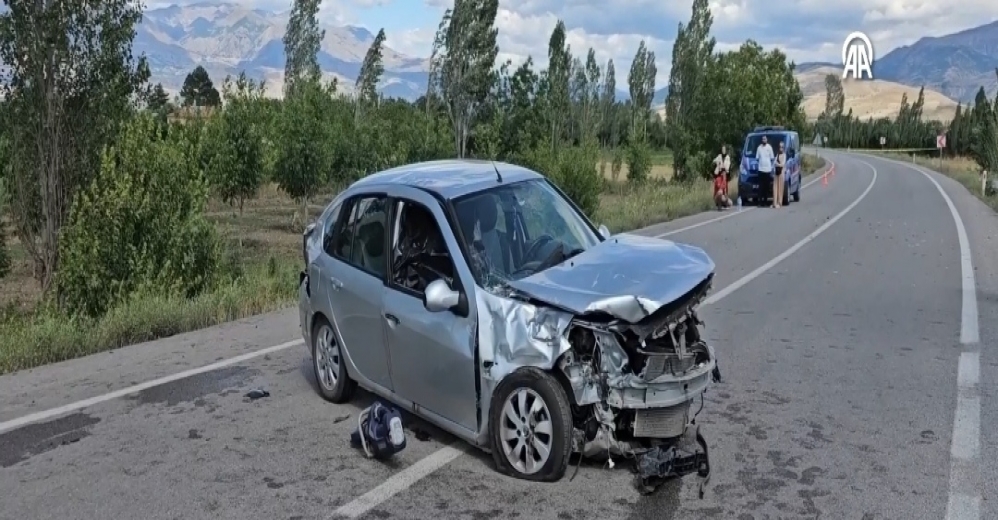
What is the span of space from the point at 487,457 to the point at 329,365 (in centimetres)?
175

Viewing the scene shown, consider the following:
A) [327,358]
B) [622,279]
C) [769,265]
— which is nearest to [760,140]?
[769,265]

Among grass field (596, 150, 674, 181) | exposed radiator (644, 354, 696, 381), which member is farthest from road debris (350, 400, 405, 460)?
grass field (596, 150, 674, 181)

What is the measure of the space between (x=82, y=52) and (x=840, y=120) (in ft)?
435

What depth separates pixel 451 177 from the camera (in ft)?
20.5

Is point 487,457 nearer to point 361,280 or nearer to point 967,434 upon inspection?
point 361,280

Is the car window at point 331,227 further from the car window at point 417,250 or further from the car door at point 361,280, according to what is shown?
the car window at point 417,250

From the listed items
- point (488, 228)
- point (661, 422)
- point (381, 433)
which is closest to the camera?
point (661, 422)

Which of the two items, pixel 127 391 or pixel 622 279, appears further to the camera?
pixel 127 391

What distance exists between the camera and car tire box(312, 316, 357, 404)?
258 inches

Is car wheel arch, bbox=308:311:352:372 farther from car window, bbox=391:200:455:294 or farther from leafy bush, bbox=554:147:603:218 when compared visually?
leafy bush, bbox=554:147:603:218

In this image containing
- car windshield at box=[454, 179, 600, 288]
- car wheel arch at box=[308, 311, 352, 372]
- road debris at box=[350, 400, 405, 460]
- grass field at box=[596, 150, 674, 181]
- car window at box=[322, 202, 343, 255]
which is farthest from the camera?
grass field at box=[596, 150, 674, 181]

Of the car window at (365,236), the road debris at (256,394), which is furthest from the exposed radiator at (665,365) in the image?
the road debris at (256,394)

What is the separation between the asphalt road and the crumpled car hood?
1.02 meters

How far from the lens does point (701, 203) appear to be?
1049 inches
